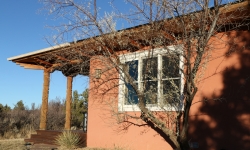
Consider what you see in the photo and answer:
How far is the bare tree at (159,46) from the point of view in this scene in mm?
5891

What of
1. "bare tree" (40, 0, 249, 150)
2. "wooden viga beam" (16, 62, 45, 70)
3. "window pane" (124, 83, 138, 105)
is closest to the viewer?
"bare tree" (40, 0, 249, 150)

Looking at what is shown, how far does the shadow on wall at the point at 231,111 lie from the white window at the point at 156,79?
2.50ft

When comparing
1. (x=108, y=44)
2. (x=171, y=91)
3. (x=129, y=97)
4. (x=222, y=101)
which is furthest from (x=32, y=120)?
(x=222, y=101)

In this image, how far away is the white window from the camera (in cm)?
707

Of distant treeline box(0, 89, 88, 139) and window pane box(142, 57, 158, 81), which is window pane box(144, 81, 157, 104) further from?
distant treeline box(0, 89, 88, 139)

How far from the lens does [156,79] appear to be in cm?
710

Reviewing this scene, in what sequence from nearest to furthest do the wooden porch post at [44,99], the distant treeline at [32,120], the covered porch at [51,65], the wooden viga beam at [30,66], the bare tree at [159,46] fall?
the bare tree at [159,46] < the covered porch at [51,65] < the wooden porch post at [44,99] < the wooden viga beam at [30,66] < the distant treeline at [32,120]

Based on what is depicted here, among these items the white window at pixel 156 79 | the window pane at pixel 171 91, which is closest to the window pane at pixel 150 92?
the white window at pixel 156 79

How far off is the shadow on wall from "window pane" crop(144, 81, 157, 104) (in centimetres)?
118

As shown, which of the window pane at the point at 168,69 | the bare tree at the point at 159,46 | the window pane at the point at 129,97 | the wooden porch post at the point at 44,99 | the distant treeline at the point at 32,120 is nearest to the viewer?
the bare tree at the point at 159,46

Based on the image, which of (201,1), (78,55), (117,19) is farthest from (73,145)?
(201,1)

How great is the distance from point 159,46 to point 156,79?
2.54 feet

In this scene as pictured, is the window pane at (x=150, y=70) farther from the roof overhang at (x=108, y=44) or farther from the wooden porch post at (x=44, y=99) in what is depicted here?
the wooden porch post at (x=44, y=99)

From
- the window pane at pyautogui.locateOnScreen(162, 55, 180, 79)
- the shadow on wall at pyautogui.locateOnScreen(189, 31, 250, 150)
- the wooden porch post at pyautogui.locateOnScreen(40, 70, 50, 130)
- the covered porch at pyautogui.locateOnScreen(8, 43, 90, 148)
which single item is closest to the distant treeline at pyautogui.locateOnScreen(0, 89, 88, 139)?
the wooden porch post at pyautogui.locateOnScreen(40, 70, 50, 130)
